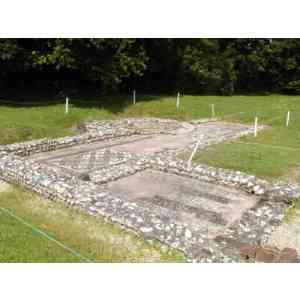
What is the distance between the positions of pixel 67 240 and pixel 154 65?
97.7ft

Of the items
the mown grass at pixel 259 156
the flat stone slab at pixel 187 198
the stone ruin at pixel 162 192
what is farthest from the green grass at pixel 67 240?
the mown grass at pixel 259 156

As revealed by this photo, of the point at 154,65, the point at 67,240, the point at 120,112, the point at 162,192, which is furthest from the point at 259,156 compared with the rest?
the point at 154,65

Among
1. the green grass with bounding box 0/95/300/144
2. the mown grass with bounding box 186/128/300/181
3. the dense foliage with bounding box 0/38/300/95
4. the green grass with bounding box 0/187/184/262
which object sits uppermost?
the dense foliage with bounding box 0/38/300/95

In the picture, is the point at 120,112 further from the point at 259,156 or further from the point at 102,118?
the point at 259,156

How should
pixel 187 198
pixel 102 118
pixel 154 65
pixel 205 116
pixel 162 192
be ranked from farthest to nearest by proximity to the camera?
pixel 154 65 → pixel 205 116 → pixel 102 118 → pixel 162 192 → pixel 187 198

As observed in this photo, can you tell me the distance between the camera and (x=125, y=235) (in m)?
8.21

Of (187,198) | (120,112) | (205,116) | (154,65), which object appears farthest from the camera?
(154,65)

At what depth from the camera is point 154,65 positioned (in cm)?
3562

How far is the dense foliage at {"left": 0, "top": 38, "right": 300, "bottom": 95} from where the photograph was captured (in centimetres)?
2498

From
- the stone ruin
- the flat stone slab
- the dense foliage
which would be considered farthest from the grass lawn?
the dense foliage

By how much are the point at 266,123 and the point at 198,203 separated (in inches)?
651

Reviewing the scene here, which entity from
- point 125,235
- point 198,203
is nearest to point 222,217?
point 198,203

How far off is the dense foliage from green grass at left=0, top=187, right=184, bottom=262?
55.3ft

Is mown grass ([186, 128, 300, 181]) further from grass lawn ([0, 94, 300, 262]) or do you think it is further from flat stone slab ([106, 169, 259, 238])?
flat stone slab ([106, 169, 259, 238])
